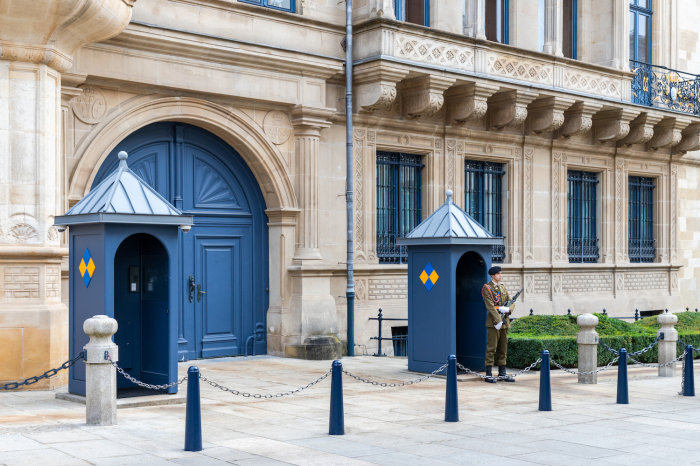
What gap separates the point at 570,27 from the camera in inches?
835

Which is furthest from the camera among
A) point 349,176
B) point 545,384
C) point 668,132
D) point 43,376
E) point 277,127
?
point 668,132

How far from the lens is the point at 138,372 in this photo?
1102 centimetres

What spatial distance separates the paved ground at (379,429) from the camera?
7.47 metres

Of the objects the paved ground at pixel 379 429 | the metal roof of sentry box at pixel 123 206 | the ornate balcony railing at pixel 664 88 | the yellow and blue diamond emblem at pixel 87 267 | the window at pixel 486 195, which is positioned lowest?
the paved ground at pixel 379 429

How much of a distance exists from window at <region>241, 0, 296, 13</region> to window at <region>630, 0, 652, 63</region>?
10819 mm

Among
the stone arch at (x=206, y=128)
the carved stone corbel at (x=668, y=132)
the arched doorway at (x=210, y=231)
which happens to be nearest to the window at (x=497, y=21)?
the carved stone corbel at (x=668, y=132)

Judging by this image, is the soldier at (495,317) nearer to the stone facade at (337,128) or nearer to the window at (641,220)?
the stone facade at (337,128)

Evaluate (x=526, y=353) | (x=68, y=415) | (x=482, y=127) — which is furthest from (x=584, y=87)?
(x=68, y=415)

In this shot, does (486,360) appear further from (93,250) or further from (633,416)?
(93,250)

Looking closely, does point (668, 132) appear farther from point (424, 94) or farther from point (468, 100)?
point (424, 94)

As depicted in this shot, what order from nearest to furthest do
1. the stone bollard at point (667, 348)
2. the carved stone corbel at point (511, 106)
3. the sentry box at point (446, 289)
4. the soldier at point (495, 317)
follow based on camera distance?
the soldier at point (495, 317) < the sentry box at point (446, 289) < the stone bollard at point (667, 348) < the carved stone corbel at point (511, 106)

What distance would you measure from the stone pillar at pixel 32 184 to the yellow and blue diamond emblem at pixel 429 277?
17.1 feet

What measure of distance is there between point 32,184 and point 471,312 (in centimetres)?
686

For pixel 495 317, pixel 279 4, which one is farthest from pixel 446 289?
pixel 279 4
